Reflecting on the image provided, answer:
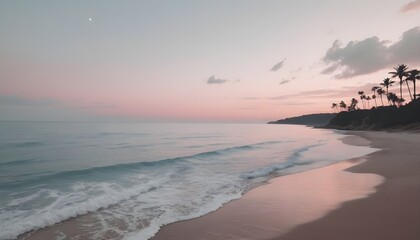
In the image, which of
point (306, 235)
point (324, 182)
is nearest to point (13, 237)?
point (306, 235)

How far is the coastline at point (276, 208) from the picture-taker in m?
7.08

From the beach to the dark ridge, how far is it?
63.6 metres

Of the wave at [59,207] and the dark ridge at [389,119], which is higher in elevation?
the dark ridge at [389,119]

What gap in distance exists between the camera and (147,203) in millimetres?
10633

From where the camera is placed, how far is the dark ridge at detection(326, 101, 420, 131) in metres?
69.6

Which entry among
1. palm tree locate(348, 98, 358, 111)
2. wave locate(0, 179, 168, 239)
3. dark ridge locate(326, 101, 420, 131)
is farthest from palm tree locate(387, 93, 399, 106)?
wave locate(0, 179, 168, 239)

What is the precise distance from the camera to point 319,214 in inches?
323

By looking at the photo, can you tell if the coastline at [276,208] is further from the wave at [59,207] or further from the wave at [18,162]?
the wave at [18,162]

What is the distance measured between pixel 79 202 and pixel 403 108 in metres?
84.5

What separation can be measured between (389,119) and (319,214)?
84910 mm

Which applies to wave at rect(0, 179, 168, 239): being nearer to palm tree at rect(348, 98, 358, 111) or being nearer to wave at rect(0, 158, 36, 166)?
wave at rect(0, 158, 36, 166)

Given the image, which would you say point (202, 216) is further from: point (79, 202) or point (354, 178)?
point (354, 178)

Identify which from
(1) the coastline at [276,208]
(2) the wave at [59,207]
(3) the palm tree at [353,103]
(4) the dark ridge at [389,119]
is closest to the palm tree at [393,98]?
(4) the dark ridge at [389,119]

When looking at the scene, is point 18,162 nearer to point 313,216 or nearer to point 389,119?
point 313,216
